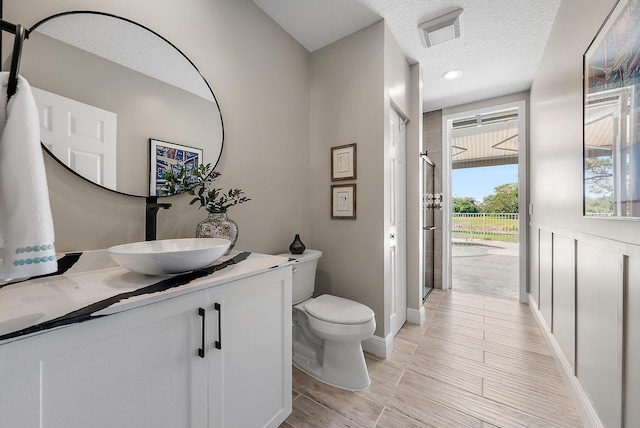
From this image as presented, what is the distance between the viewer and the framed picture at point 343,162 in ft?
6.59

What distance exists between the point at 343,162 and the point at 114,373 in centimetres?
179

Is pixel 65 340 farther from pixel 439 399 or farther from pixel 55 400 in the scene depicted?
pixel 439 399

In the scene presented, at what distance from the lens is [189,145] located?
1.37 metres

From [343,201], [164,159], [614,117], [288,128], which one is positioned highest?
[288,128]

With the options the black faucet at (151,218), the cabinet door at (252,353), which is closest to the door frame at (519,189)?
the cabinet door at (252,353)

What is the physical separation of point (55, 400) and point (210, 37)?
1754 mm

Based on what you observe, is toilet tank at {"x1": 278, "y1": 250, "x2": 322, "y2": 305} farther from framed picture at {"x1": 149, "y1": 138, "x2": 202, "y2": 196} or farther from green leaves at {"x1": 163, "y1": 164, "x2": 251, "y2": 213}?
framed picture at {"x1": 149, "y1": 138, "x2": 202, "y2": 196}

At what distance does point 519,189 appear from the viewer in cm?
303

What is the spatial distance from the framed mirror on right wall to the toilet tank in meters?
1.55

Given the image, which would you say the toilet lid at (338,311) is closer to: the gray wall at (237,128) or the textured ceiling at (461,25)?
the gray wall at (237,128)

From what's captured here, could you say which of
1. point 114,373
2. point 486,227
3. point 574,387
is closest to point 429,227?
point 574,387

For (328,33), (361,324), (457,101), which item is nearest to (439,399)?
(361,324)

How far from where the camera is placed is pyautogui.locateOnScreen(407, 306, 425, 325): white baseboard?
245cm

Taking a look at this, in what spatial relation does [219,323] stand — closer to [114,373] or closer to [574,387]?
[114,373]
